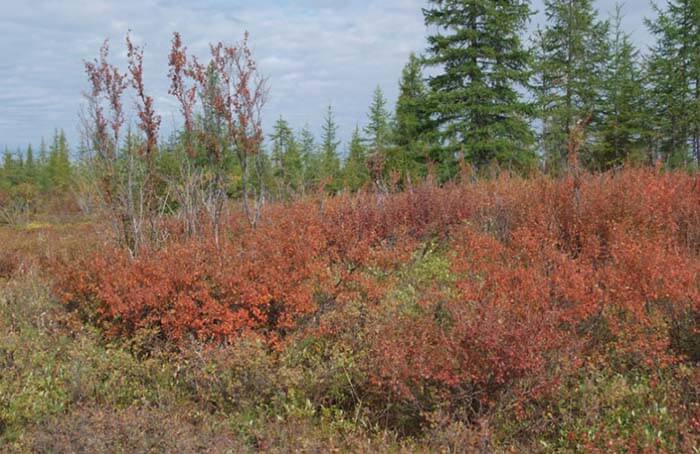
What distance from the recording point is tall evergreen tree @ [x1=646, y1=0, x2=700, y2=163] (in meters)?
19.8

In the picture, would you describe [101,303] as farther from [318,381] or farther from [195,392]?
[318,381]

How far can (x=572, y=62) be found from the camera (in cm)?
2094

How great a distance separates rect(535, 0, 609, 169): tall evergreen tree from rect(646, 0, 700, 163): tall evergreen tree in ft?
6.80

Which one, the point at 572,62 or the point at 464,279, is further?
the point at 572,62

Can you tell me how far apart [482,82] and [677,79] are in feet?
30.5

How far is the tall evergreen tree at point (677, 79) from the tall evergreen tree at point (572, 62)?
6.80 ft

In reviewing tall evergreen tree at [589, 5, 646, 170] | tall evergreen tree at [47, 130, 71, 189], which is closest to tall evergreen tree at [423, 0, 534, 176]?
tall evergreen tree at [589, 5, 646, 170]

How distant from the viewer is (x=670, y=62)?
20.2m

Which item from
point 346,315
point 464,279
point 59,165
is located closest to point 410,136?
point 464,279

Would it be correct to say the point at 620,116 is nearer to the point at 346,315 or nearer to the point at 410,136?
the point at 410,136

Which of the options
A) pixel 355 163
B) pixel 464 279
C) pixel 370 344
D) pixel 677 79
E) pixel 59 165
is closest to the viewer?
pixel 370 344

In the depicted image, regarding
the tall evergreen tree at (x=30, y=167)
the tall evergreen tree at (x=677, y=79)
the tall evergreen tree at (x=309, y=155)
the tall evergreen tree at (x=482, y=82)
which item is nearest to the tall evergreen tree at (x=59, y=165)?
the tall evergreen tree at (x=30, y=167)

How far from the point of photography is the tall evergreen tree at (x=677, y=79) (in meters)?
19.8

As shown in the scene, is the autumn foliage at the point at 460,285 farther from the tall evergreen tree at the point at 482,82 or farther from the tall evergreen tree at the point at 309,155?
the tall evergreen tree at the point at 309,155
